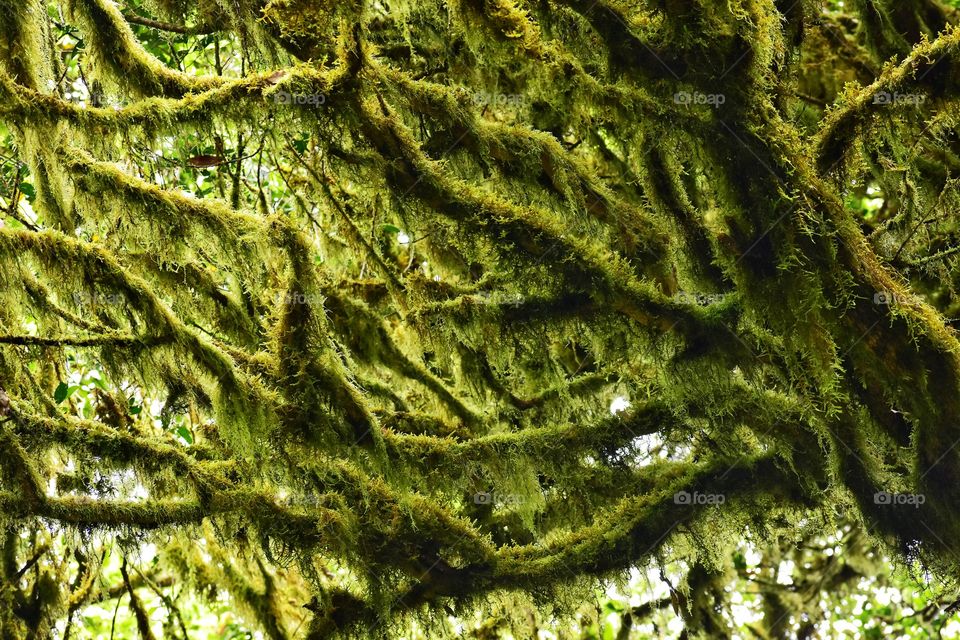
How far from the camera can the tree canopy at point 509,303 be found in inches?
112

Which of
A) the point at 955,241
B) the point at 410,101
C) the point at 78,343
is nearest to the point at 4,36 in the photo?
the point at 78,343

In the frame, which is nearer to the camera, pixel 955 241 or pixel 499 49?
pixel 499 49

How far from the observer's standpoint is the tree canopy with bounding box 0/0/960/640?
9.32 feet

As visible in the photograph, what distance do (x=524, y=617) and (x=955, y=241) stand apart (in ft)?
8.40

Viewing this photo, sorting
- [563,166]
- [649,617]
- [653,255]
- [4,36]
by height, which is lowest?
[649,617]

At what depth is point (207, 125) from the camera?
3.04 m

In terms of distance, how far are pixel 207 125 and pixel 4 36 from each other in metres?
1.02

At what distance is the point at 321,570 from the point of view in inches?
178

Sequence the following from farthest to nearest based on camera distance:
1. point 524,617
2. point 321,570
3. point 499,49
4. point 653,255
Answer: point 321,570 < point 524,617 < point 653,255 < point 499,49

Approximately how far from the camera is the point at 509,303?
10.1 ft

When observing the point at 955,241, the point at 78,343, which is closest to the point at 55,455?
the point at 78,343

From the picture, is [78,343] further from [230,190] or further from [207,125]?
[230,190]

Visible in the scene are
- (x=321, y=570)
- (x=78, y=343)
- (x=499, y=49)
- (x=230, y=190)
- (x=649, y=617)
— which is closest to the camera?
(x=78, y=343)

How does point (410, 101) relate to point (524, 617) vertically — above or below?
above
